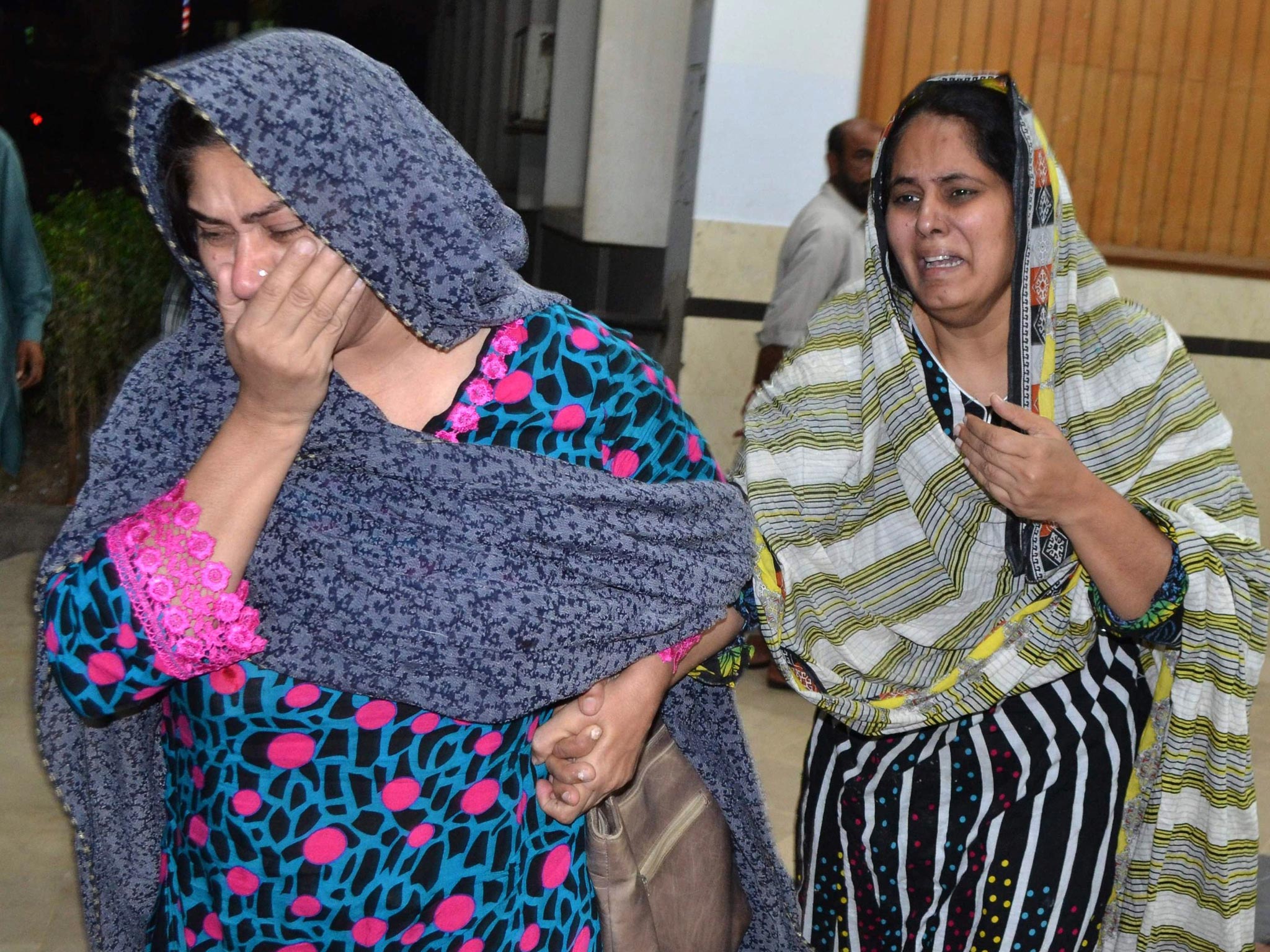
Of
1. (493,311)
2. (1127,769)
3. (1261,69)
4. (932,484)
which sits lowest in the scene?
(1127,769)

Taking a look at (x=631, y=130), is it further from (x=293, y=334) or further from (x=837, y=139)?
(x=293, y=334)

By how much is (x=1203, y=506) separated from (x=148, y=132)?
66.2 inches

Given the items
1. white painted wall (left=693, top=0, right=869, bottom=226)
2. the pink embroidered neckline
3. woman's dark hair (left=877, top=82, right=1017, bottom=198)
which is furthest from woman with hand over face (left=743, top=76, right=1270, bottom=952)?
white painted wall (left=693, top=0, right=869, bottom=226)

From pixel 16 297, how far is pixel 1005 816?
15.7ft

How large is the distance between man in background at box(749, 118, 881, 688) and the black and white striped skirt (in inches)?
118

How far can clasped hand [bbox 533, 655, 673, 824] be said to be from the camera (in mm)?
1644

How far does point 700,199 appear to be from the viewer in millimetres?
6180

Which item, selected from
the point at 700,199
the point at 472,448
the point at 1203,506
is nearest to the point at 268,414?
the point at 472,448

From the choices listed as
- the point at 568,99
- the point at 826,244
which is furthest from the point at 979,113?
the point at 568,99

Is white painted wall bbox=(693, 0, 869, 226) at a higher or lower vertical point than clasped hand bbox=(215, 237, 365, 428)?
higher

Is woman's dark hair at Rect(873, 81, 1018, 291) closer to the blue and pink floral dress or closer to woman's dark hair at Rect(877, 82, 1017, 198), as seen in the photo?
woman's dark hair at Rect(877, 82, 1017, 198)

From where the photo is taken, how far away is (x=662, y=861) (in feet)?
6.16

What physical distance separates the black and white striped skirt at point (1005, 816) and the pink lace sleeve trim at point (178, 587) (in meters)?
1.36

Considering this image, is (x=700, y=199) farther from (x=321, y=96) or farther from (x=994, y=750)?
(x=321, y=96)
